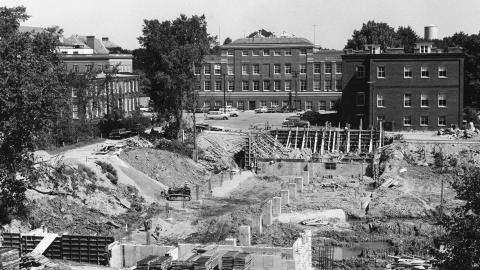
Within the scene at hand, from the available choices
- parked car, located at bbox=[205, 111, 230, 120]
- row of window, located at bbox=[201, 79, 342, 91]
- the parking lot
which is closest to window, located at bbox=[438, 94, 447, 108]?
the parking lot

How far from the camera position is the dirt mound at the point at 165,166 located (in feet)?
207

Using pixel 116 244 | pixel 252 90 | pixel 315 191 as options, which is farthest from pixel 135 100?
pixel 116 244

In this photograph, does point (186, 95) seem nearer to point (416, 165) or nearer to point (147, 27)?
point (147, 27)

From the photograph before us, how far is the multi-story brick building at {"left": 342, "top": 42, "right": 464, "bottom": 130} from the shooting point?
81125 millimetres

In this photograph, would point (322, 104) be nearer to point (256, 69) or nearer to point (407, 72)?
point (256, 69)

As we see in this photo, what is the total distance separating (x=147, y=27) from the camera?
7188 cm

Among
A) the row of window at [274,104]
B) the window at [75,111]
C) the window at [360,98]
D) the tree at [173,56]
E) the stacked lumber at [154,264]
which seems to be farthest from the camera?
the row of window at [274,104]

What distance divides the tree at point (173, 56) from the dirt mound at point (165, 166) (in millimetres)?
5766

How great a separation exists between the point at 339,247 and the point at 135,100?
171 ft

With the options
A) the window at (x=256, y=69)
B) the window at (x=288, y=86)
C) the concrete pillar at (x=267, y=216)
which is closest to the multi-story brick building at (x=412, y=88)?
the window at (x=288, y=86)

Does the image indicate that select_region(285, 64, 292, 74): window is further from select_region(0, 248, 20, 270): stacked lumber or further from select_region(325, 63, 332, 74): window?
select_region(0, 248, 20, 270): stacked lumber

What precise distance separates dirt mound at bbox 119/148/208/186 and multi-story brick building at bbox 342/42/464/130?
2196 cm

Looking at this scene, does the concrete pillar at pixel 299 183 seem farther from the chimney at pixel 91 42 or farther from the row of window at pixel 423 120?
the chimney at pixel 91 42

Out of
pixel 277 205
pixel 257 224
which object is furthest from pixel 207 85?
pixel 257 224
